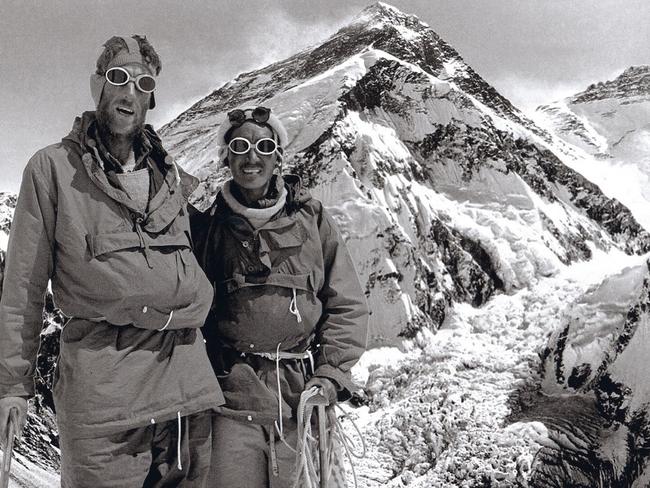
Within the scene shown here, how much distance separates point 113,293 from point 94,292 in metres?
0.06

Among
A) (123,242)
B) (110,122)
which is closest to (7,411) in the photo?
(123,242)

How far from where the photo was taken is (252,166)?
264 cm

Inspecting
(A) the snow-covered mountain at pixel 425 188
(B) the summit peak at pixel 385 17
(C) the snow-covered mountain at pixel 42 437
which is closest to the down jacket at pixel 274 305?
(C) the snow-covered mountain at pixel 42 437

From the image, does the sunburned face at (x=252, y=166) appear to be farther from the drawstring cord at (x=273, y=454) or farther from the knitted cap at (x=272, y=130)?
the drawstring cord at (x=273, y=454)

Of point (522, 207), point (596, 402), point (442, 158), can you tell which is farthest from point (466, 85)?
point (596, 402)

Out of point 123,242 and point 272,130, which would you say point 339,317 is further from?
point 123,242

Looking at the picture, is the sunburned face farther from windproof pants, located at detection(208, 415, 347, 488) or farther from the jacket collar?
windproof pants, located at detection(208, 415, 347, 488)

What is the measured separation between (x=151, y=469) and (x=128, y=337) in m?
0.53

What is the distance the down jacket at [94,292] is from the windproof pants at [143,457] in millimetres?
72

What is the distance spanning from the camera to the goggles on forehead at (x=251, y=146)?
2651mm

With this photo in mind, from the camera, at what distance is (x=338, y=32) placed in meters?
22.7

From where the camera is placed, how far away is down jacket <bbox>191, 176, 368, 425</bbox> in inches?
100

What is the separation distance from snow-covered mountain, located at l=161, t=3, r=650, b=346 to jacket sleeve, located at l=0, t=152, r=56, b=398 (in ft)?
34.6

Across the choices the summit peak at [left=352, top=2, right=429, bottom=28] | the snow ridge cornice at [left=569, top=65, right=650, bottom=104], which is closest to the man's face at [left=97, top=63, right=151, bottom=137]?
the summit peak at [left=352, top=2, right=429, bottom=28]
